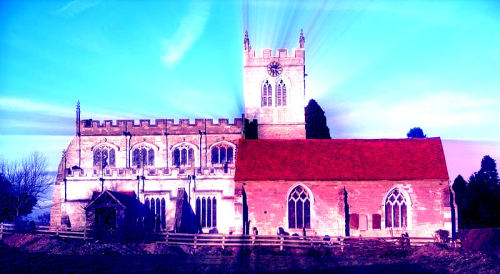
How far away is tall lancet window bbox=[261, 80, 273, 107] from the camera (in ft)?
160

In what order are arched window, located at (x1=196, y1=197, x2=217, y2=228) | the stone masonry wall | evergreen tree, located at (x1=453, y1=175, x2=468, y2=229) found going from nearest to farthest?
the stone masonry wall → arched window, located at (x1=196, y1=197, x2=217, y2=228) → evergreen tree, located at (x1=453, y1=175, x2=468, y2=229)

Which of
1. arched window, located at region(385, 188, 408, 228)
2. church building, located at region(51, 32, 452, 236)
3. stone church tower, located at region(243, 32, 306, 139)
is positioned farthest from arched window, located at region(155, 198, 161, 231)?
arched window, located at region(385, 188, 408, 228)

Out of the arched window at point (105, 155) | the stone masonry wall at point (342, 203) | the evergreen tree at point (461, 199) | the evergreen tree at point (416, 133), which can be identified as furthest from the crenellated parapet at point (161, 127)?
the evergreen tree at point (416, 133)

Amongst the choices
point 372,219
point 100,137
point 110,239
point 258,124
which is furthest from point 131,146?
point 372,219

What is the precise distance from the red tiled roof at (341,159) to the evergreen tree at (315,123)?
17.9m

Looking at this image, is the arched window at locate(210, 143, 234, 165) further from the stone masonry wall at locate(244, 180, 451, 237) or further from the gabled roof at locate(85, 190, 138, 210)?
the stone masonry wall at locate(244, 180, 451, 237)

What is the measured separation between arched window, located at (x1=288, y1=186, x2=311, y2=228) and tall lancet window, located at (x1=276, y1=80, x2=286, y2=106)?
1682 cm

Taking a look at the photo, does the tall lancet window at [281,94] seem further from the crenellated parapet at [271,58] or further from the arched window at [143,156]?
the arched window at [143,156]

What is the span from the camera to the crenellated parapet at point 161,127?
47438 millimetres

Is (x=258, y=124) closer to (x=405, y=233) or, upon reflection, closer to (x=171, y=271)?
(x=405, y=233)

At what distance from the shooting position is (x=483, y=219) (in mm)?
44156

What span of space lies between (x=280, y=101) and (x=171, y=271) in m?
29.5

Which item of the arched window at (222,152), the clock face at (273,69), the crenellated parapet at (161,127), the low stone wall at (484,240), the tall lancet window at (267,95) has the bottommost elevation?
the low stone wall at (484,240)

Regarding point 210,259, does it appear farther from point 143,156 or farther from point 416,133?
point 416,133
